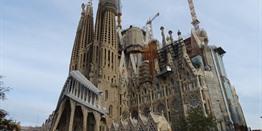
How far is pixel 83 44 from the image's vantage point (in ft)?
156

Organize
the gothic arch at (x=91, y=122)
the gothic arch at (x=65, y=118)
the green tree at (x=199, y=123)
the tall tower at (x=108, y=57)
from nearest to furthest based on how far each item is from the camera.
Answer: the green tree at (x=199, y=123) < the gothic arch at (x=91, y=122) < the gothic arch at (x=65, y=118) < the tall tower at (x=108, y=57)

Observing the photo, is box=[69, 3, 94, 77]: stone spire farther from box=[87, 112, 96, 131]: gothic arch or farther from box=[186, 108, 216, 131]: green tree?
box=[186, 108, 216, 131]: green tree

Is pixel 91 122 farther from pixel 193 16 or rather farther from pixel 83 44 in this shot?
pixel 193 16

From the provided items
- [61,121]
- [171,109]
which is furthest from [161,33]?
[61,121]

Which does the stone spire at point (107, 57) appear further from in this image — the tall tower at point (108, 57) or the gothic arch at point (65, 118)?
the gothic arch at point (65, 118)

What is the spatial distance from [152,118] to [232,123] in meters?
11.9

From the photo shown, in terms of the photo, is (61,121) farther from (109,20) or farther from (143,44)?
(143,44)

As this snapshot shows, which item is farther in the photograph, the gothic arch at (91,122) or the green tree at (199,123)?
the gothic arch at (91,122)

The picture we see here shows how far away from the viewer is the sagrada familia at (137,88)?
3350cm

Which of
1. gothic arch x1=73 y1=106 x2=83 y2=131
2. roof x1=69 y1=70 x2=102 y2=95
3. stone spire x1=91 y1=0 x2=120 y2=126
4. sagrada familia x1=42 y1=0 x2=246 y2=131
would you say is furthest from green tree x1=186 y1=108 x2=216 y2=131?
gothic arch x1=73 y1=106 x2=83 y2=131

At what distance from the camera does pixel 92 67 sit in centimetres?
4084

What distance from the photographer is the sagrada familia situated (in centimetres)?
3350

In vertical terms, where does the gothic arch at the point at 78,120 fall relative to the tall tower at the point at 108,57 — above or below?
below

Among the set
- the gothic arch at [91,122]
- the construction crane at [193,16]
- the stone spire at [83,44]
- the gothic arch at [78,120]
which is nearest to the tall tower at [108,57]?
the gothic arch at [91,122]
